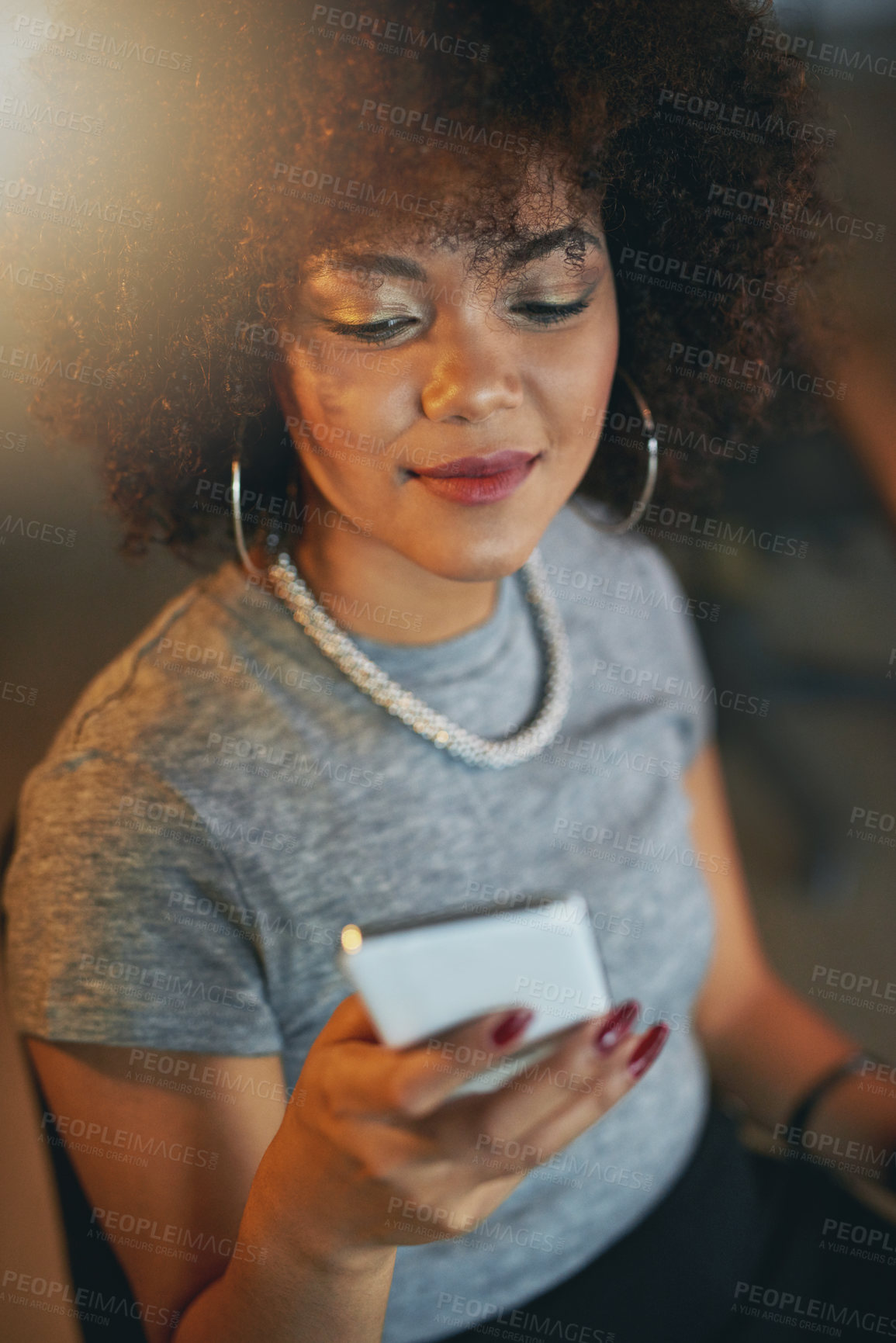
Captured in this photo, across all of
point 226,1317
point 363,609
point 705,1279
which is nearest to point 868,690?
point 705,1279

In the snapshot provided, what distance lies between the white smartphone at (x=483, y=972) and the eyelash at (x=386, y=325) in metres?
0.37

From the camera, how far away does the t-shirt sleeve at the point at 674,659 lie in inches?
39.3

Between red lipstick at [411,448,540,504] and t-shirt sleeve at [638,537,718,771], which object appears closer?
red lipstick at [411,448,540,504]

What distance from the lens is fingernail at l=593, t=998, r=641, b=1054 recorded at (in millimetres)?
548

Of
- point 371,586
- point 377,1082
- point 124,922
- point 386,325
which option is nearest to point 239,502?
point 371,586

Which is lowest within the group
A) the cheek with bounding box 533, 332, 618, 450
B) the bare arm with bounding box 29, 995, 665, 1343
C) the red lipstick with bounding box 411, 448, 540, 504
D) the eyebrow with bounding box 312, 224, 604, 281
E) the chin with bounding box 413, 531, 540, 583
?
the bare arm with bounding box 29, 995, 665, 1343

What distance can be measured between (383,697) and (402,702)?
0.02 m

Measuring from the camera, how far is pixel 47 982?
24.8 inches

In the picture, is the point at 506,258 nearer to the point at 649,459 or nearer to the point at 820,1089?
the point at 649,459

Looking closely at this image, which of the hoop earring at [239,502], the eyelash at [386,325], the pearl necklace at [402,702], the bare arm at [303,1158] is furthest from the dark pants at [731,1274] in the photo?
the eyelash at [386,325]

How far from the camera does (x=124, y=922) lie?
0.64 meters

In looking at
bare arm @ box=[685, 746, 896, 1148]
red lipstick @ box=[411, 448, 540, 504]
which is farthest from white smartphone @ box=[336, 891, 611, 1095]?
bare arm @ box=[685, 746, 896, 1148]

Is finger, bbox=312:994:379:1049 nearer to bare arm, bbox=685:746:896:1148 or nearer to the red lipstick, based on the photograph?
the red lipstick

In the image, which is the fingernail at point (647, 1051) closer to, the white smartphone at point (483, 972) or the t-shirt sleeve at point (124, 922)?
the white smartphone at point (483, 972)
